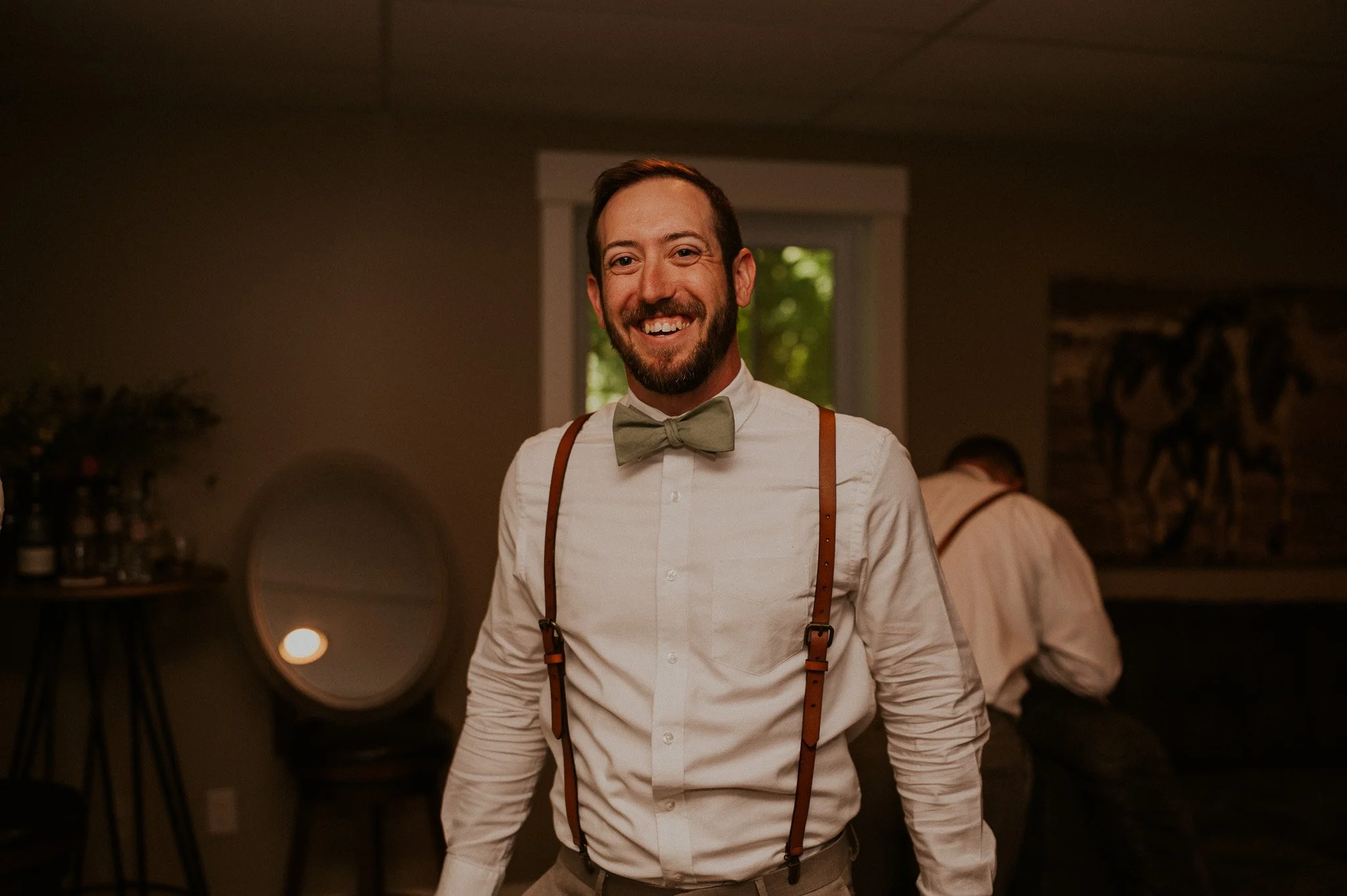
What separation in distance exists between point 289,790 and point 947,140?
293 centimetres

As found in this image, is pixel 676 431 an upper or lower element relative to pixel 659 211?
lower

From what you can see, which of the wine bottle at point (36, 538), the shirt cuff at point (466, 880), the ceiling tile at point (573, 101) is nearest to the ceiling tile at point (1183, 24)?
the ceiling tile at point (573, 101)

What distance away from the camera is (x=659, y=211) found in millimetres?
1433

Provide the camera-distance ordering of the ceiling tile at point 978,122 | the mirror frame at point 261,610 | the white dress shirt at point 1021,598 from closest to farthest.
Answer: the white dress shirt at point 1021,598 < the mirror frame at point 261,610 < the ceiling tile at point 978,122

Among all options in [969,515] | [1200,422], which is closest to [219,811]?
[969,515]

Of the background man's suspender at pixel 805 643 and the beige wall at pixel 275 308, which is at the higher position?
the beige wall at pixel 275 308

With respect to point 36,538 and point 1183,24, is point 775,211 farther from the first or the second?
point 36,538

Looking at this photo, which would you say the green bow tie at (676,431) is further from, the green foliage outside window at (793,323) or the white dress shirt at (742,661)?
the green foliage outside window at (793,323)

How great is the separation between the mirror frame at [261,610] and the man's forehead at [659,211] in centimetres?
186

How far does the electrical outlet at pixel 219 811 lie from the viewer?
11.0 feet

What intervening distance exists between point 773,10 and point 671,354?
147 cm

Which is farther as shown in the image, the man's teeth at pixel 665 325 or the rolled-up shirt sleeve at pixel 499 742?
the rolled-up shirt sleeve at pixel 499 742

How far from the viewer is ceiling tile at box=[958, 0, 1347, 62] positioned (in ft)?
8.50

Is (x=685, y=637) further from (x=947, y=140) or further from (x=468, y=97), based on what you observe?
(x=947, y=140)
